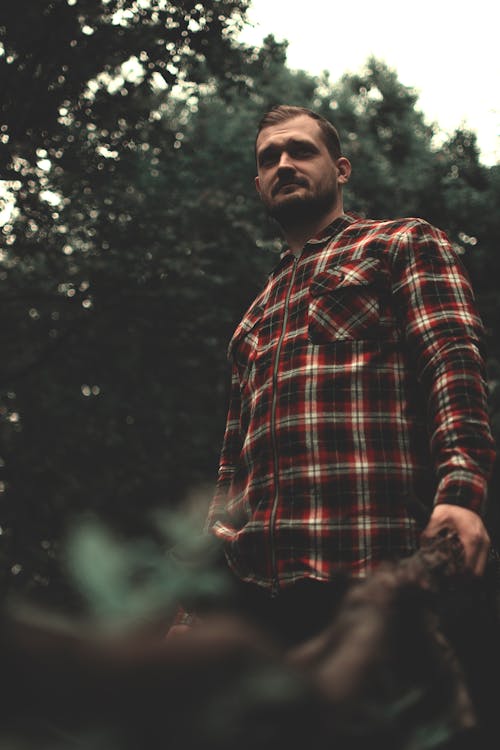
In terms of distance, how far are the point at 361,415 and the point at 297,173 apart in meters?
1.03

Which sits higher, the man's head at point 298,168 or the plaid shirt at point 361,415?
the man's head at point 298,168

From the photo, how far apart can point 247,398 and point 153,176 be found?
889 cm

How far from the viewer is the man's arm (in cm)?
165

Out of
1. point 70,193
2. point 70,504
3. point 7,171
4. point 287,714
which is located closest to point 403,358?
point 287,714

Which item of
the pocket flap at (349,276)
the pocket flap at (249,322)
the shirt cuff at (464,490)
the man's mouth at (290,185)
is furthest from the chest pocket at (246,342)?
the shirt cuff at (464,490)

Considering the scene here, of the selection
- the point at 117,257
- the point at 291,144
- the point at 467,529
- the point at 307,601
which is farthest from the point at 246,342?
the point at 117,257

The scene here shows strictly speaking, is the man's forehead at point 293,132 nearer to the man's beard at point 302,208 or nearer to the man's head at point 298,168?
the man's head at point 298,168

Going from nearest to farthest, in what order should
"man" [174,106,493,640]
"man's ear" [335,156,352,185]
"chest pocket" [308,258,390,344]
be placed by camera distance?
"man" [174,106,493,640], "chest pocket" [308,258,390,344], "man's ear" [335,156,352,185]

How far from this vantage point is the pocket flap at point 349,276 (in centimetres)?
233

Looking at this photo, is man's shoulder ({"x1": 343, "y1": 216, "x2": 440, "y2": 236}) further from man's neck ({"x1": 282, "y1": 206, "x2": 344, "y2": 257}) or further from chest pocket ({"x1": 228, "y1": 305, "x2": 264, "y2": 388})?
chest pocket ({"x1": 228, "y1": 305, "x2": 264, "y2": 388})

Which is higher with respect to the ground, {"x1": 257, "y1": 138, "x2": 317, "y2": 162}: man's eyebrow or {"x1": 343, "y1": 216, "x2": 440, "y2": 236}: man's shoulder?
{"x1": 257, "y1": 138, "x2": 317, "y2": 162}: man's eyebrow

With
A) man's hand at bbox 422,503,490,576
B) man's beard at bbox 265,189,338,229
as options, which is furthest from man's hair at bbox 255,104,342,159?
man's hand at bbox 422,503,490,576

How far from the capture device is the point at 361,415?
84.6 inches

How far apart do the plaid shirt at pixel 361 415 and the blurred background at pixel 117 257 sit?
3.05m
